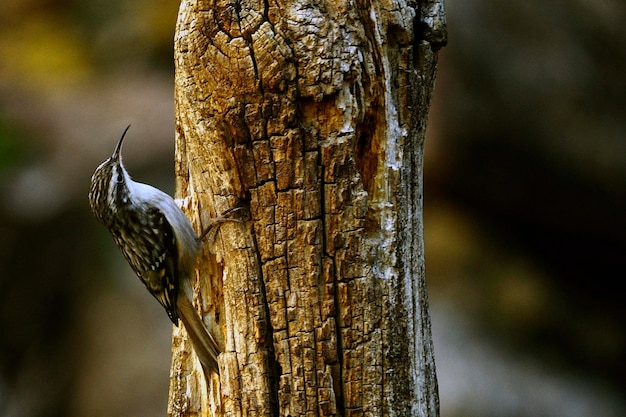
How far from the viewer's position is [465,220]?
5852 millimetres

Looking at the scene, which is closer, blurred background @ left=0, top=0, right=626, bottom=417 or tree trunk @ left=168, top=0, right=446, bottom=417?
tree trunk @ left=168, top=0, right=446, bottom=417

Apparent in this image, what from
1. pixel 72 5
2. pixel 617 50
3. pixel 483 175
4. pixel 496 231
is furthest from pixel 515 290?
pixel 72 5

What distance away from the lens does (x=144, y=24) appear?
22.1 feet

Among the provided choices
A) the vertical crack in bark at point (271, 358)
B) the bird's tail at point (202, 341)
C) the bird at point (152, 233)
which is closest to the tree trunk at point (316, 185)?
the vertical crack in bark at point (271, 358)

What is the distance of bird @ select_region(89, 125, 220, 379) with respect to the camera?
2.95 metres

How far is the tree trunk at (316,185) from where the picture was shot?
88.6 inches

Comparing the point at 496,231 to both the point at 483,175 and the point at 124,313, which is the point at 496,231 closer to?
the point at 483,175

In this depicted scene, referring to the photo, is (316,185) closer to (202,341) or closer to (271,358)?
(271,358)

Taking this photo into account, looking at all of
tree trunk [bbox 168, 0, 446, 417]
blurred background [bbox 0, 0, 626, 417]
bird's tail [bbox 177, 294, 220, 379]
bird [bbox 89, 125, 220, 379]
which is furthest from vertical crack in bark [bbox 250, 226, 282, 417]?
blurred background [bbox 0, 0, 626, 417]

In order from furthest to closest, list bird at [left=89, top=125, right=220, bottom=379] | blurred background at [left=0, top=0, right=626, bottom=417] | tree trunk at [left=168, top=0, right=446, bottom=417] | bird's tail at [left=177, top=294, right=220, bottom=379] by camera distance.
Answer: blurred background at [left=0, top=0, right=626, bottom=417] < bird at [left=89, top=125, right=220, bottom=379] < bird's tail at [left=177, top=294, right=220, bottom=379] < tree trunk at [left=168, top=0, right=446, bottom=417]

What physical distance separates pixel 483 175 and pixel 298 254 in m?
3.55

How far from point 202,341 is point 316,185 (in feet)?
2.52

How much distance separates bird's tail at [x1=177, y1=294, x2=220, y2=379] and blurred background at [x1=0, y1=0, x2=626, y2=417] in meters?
3.22

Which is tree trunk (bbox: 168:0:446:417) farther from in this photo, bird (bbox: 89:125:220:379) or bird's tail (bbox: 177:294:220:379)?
bird (bbox: 89:125:220:379)
